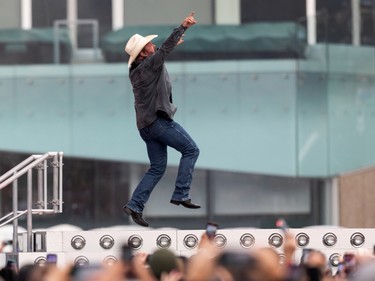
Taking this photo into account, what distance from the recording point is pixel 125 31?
99.2 ft

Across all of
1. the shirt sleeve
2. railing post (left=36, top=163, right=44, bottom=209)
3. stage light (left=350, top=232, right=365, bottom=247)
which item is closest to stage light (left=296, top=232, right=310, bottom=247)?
stage light (left=350, top=232, right=365, bottom=247)

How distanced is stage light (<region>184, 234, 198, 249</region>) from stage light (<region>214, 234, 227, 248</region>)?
199 mm

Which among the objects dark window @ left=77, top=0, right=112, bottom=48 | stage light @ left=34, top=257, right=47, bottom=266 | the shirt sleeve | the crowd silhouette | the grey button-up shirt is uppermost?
dark window @ left=77, top=0, right=112, bottom=48

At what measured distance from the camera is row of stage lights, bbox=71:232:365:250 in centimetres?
1758

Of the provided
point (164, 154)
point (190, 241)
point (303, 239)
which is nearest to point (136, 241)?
point (190, 241)

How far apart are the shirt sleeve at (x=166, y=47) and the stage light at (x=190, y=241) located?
1.55 m

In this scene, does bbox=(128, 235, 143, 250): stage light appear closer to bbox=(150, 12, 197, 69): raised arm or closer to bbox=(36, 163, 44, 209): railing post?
bbox=(36, 163, 44, 209): railing post

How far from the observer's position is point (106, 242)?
17.7 meters

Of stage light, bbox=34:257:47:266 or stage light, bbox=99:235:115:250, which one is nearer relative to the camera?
stage light, bbox=34:257:47:266

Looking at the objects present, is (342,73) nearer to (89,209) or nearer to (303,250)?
(89,209)

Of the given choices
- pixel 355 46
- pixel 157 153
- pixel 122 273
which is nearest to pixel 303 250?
pixel 157 153

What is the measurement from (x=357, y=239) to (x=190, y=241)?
1514 mm

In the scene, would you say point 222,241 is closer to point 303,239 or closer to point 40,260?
point 303,239

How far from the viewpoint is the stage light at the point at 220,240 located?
57.3ft
